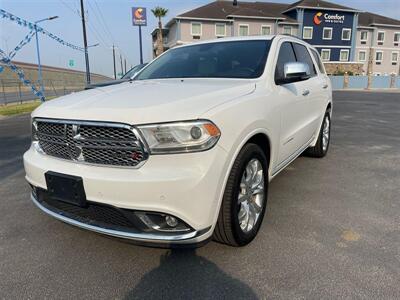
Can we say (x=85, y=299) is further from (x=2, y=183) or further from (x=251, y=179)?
(x=2, y=183)

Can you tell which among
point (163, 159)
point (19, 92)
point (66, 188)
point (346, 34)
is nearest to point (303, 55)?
point (163, 159)

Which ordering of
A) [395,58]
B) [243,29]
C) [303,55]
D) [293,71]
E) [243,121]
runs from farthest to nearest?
[395,58], [243,29], [303,55], [293,71], [243,121]

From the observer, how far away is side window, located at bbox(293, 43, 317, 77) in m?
4.39

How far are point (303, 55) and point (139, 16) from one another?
1281 inches

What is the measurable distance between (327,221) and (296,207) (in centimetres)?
41

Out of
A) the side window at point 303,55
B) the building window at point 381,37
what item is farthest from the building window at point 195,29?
the side window at point 303,55

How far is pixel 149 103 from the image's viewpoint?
2.30 m

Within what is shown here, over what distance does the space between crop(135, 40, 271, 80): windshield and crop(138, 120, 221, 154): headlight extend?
4.28ft

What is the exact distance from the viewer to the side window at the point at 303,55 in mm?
4393

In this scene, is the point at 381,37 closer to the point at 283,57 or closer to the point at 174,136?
the point at 283,57

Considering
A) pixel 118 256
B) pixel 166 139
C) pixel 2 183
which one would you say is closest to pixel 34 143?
pixel 118 256

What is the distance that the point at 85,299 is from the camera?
2211mm

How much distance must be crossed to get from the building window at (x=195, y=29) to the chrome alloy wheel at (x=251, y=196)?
40899 millimetres

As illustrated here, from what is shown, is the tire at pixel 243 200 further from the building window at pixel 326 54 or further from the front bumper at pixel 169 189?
the building window at pixel 326 54
